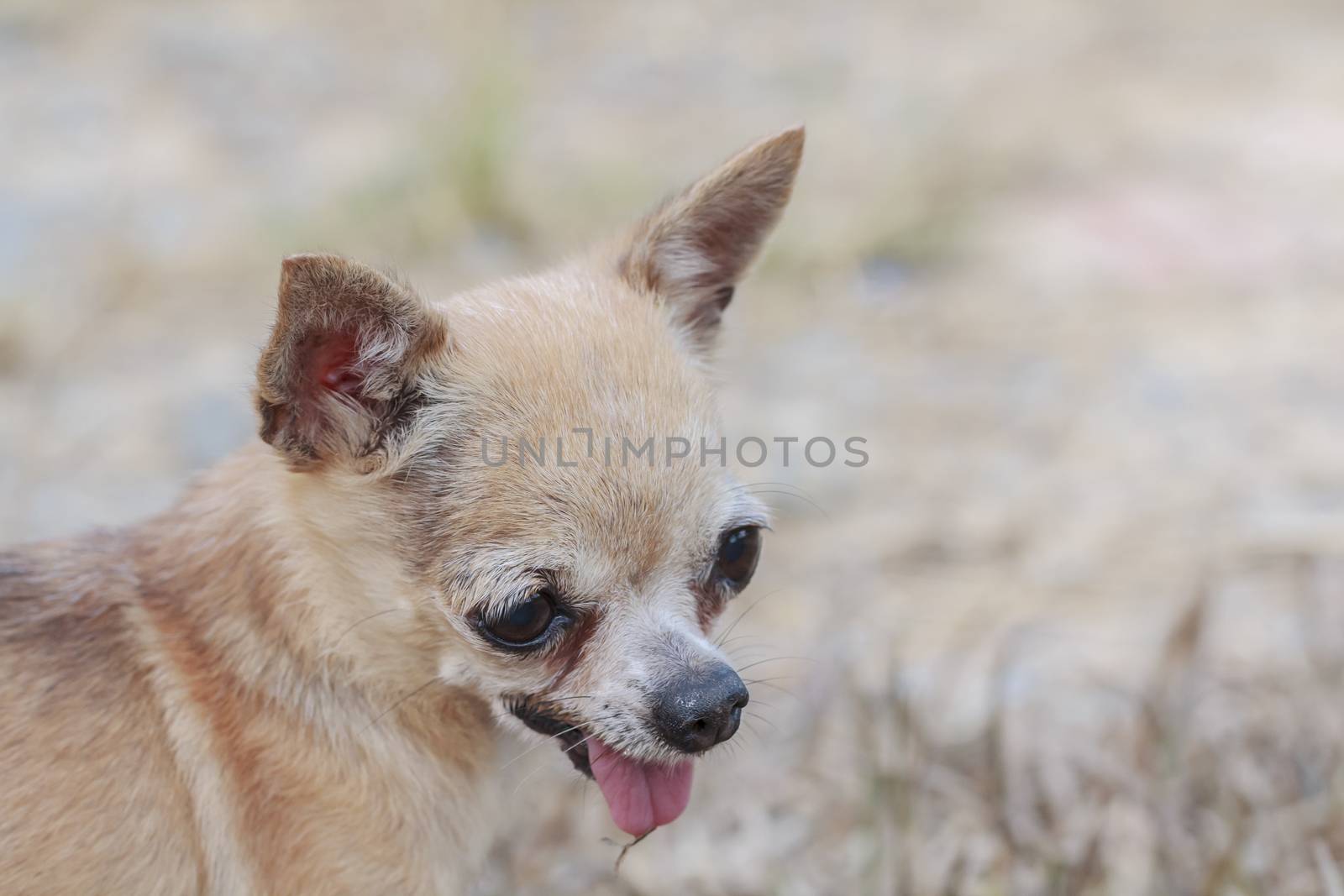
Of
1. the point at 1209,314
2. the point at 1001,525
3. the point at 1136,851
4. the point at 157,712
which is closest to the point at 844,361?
the point at 1001,525

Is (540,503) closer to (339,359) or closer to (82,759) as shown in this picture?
(339,359)

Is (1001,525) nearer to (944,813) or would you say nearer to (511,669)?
(944,813)

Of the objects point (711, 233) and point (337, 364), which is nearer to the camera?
point (337, 364)

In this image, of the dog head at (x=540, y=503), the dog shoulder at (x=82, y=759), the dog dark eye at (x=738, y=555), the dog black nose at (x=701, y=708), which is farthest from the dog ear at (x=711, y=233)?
the dog shoulder at (x=82, y=759)

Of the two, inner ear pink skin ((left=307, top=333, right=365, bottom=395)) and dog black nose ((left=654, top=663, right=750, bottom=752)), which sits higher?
inner ear pink skin ((left=307, top=333, right=365, bottom=395))

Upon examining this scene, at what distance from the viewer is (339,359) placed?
3.16m

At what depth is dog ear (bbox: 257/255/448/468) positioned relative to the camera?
9.52 feet

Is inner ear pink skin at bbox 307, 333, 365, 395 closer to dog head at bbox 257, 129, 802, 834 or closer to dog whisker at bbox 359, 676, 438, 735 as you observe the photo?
dog head at bbox 257, 129, 802, 834

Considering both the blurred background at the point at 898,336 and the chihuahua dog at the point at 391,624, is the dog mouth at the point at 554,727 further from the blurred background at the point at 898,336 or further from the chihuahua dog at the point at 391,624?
the blurred background at the point at 898,336

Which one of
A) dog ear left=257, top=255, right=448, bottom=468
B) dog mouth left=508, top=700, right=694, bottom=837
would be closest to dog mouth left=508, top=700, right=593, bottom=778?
dog mouth left=508, top=700, right=694, bottom=837

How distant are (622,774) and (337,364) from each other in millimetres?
1197

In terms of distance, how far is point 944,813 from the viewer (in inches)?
175

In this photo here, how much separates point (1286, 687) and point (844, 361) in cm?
328

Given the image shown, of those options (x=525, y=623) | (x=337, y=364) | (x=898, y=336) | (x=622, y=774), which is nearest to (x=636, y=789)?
(x=622, y=774)
